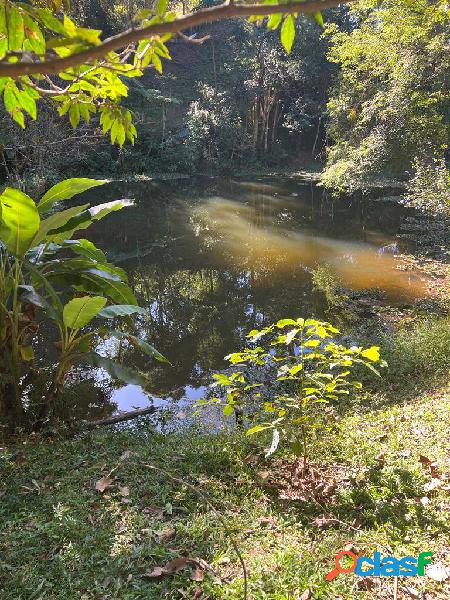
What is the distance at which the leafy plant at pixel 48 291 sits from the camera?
3.11 meters

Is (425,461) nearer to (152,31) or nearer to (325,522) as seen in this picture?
(325,522)

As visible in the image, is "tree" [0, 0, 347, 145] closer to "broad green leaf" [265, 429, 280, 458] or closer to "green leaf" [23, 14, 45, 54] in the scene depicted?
"green leaf" [23, 14, 45, 54]

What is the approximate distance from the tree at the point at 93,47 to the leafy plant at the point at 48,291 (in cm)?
145

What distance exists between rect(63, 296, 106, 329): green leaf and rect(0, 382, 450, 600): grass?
0.88 metres

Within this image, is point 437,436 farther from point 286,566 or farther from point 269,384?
point 269,384

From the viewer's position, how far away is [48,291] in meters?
3.33

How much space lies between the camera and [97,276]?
3828mm

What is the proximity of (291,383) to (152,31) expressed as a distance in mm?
4476

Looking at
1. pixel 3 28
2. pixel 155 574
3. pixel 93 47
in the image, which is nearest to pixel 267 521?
pixel 155 574

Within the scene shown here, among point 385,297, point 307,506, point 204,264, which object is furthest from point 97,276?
point 204,264

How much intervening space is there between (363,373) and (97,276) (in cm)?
294

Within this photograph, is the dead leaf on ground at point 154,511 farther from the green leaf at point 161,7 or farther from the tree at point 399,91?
the tree at point 399,91

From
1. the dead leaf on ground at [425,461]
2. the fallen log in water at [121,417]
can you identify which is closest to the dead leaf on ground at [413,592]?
the dead leaf on ground at [425,461]

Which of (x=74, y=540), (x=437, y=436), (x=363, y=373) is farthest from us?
(x=363, y=373)
